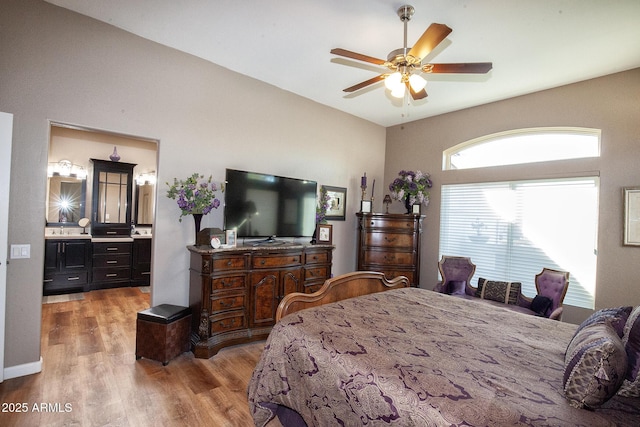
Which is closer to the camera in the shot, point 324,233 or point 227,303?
point 227,303

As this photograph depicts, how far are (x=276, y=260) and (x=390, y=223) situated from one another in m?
1.97

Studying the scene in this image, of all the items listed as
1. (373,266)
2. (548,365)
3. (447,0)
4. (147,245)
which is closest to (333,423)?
(548,365)

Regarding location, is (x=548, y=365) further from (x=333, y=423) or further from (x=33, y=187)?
(x=33, y=187)

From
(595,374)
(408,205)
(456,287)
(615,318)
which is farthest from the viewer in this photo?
(408,205)

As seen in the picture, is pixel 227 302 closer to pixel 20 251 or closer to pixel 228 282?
pixel 228 282

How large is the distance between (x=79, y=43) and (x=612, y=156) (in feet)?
18.2

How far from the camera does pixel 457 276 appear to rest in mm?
3891

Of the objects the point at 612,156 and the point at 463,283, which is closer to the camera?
the point at 612,156

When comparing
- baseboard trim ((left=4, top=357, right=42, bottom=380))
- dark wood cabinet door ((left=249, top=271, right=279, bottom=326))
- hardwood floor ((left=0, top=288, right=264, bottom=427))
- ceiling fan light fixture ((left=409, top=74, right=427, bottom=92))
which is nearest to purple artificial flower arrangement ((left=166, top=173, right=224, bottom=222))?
dark wood cabinet door ((left=249, top=271, right=279, bottom=326))

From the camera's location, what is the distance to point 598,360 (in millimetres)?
1064

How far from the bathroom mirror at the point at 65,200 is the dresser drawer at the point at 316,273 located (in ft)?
15.1

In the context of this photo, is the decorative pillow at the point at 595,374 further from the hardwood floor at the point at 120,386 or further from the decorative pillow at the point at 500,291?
the decorative pillow at the point at 500,291

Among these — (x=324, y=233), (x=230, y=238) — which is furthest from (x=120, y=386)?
(x=324, y=233)

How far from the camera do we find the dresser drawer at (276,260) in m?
3.29
